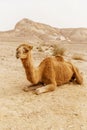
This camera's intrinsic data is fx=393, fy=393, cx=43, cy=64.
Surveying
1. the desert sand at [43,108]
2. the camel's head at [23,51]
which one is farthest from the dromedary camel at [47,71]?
the desert sand at [43,108]

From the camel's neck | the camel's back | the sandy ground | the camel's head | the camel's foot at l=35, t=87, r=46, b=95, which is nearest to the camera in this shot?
the sandy ground

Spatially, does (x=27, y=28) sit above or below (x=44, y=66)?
below

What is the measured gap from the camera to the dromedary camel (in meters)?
8.97

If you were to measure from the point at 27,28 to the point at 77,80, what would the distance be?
2292 inches

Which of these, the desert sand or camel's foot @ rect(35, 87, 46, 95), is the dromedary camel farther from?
the desert sand

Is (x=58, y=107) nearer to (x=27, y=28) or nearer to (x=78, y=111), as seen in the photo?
(x=78, y=111)

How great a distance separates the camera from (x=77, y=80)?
10289 mm

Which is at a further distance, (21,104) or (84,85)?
(84,85)

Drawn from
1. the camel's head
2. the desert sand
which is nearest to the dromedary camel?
the camel's head

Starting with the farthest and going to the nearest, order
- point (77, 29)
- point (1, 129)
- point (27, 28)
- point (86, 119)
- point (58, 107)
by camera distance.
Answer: point (77, 29) < point (27, 28) < point (58, 107) < point (86, 119) < point (1, 129)

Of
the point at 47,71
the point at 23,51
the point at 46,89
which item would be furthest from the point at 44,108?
the point at 47,71

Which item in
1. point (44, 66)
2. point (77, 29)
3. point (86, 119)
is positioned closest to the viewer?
point (86, 119)

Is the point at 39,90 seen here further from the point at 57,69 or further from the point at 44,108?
the point at 44,108

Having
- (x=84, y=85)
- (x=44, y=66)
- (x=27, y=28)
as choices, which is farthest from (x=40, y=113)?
(x=27, y=28)
